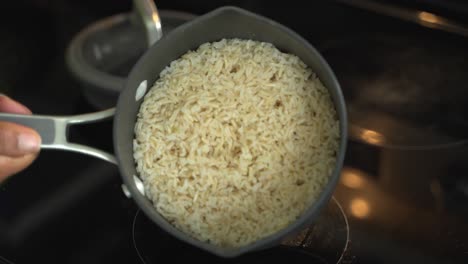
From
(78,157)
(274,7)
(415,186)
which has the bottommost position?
(78,157)

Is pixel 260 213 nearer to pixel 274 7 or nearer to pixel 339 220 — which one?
pixel 339 220

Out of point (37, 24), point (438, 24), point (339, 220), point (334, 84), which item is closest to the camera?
point (334, 84)

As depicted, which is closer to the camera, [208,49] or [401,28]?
[208,49]

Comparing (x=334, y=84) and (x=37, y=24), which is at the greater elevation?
(x=334, y=84)

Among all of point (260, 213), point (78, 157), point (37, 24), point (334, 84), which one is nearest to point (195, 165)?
point (260, 213)

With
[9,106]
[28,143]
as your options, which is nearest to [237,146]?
[28,143]

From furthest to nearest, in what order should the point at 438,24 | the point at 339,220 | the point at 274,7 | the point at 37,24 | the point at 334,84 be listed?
the point at 37,24 → the point at 274,7 → the point at 438,24 → the point at 339,220 → the point at 334,84
